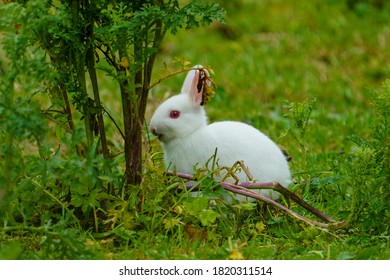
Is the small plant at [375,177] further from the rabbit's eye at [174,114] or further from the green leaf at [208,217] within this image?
the rabbit's eye at [174,114]

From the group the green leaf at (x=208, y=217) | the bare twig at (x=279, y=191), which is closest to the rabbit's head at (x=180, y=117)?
the bare twig at (x=279, y=191)

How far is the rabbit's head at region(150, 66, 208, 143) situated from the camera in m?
4.38

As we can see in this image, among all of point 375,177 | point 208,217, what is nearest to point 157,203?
point 208,217

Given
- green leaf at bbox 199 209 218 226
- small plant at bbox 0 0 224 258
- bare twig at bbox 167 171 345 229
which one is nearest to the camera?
small plant at bbox 0 0 224 258

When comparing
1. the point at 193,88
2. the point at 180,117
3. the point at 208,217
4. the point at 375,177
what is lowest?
the point at 208,217

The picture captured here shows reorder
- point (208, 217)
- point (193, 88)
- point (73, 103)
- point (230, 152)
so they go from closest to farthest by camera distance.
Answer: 1. point (208, 217)
2. point (73, 103)
3. point (230, 152)
4. point (193, 88)

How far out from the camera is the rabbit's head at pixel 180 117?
438cm

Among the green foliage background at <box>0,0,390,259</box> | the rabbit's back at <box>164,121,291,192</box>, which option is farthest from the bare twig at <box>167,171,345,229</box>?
the rabbit's back at <box>164,121,291,192</box>

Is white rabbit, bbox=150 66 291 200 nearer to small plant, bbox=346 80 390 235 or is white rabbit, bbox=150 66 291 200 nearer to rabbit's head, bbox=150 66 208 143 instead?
rabbit's head, bbox=150 66 208 143

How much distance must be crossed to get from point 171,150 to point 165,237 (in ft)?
2.52

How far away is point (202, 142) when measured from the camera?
434 centimetres

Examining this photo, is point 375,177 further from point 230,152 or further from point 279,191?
point 230,152

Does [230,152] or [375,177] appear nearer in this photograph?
[375,177]

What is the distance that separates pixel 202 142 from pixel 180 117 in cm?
18
